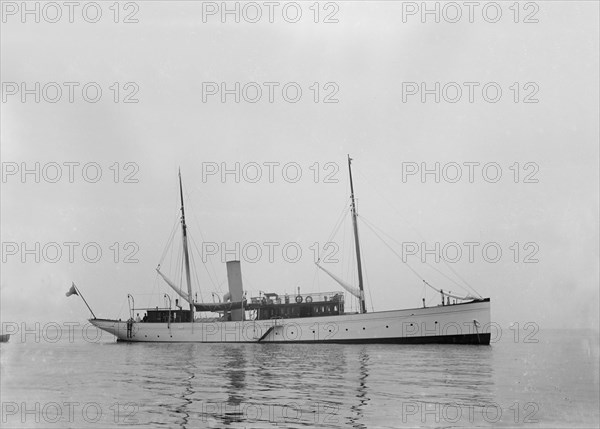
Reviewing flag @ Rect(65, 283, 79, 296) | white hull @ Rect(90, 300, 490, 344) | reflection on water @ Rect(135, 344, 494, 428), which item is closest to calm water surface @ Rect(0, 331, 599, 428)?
reflection on water @ Rect(135, 344, 494, 428)

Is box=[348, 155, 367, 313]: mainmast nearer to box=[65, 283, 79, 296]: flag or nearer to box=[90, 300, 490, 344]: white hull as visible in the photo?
box=[90, 300, 490, 344]: white hull

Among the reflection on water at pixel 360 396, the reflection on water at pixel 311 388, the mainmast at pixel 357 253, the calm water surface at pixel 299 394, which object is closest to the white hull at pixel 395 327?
the mainmast at pixel 357 253

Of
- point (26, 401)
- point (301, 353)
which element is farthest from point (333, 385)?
point (301, 353)

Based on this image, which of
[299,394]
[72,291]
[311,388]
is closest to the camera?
[299,394]

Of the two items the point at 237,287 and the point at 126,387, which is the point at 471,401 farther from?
the point at 237,287

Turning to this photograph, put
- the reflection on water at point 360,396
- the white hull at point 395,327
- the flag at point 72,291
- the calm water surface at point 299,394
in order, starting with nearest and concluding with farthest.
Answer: the reflection on water at point 360,396, the calm water surface at point 299,394, the white hull at point 395,327, the flag at point 72,291

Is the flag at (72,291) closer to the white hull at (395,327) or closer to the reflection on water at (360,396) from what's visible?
the white hull at (395,327)

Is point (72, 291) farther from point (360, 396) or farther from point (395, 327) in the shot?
point (360, 396)

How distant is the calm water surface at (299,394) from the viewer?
1683cm

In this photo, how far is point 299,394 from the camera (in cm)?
2106

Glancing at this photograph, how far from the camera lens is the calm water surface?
1683 cm

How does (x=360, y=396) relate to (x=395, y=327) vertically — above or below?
below

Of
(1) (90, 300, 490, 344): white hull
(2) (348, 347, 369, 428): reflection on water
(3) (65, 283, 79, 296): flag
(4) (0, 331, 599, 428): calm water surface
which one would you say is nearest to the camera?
(2) (348, 347, 369, 428): reflection on water

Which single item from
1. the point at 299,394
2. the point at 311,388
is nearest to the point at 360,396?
the point at 299,394
